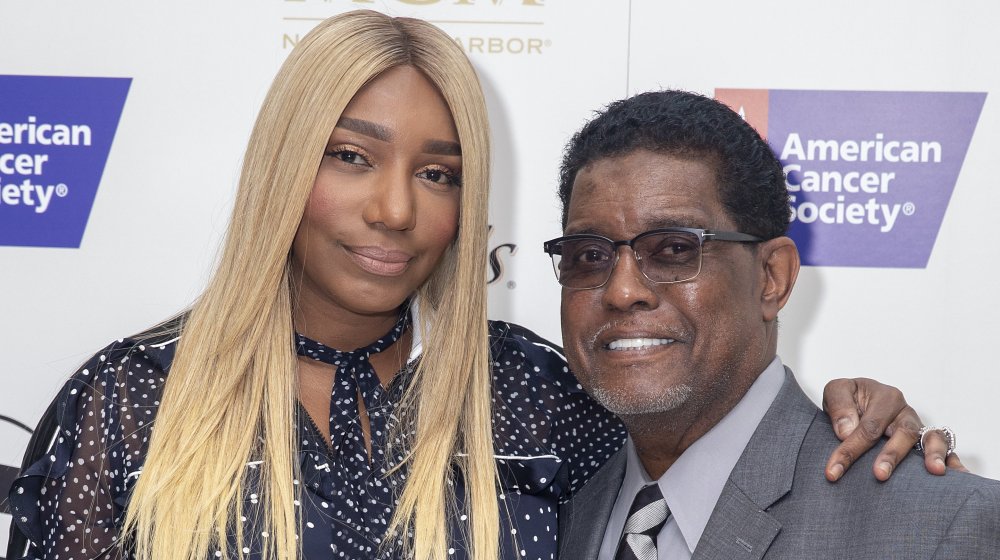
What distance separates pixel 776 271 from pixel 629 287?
295 millimetres

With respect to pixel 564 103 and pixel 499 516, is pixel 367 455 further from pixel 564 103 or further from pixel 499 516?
pixel 564 103

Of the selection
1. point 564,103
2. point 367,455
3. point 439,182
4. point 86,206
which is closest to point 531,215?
point 564,103

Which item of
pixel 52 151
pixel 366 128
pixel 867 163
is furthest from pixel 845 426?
pixel 52 151

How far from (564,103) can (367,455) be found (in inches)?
46.0

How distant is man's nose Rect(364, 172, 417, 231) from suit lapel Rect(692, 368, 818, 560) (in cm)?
Result: 72

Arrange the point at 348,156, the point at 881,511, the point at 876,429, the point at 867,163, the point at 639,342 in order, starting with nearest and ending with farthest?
the point at 881,511 → the point at 876,429 → the point at 639,342 → the point at 348,156 → the point at 867,163

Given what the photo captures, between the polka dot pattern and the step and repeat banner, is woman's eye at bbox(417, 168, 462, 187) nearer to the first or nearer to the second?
the polka dot pattern

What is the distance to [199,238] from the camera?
2.70 metres

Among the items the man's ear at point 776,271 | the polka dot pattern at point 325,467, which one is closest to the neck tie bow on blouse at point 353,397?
the polka dot pattern at point 325,467

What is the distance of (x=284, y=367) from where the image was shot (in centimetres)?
190

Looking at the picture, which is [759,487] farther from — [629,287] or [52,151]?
[52,151]

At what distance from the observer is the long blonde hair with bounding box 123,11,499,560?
1.75 metres

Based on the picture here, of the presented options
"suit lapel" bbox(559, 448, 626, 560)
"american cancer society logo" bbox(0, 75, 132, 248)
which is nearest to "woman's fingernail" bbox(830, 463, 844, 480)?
"suit lapel" bbox(559, 448, 626, 560)

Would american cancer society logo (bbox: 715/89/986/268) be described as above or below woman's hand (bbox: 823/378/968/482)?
above
